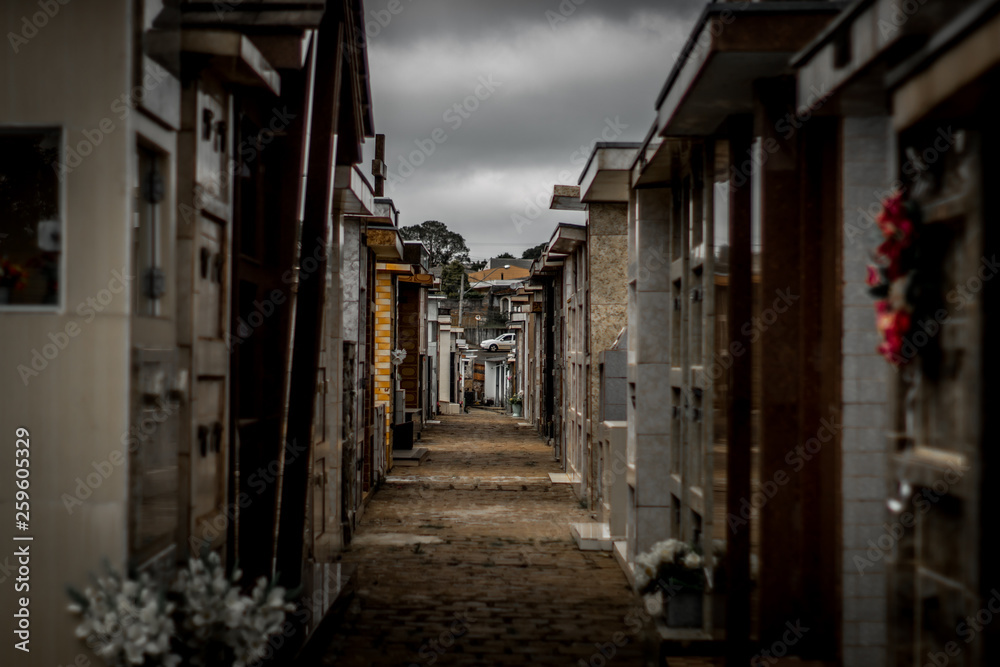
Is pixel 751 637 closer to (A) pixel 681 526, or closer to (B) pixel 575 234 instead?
(A) pixel 681 526

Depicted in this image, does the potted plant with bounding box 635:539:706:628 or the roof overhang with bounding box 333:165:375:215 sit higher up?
the roof overhang with bounding box 333:165:375:215

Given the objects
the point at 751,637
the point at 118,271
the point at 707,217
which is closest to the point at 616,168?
the point at 707,217

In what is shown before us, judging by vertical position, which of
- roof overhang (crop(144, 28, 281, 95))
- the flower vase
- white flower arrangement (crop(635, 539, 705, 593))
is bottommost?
the flower vase

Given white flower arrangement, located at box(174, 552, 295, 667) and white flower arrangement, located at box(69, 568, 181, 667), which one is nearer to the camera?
white flower arrangement, located at box(69, 568, 181, 667)

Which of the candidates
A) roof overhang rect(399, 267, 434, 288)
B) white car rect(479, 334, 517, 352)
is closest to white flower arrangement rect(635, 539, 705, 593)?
roof overhang rect(399, 267, 434, 288)

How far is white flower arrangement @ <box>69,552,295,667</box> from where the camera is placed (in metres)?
4.37

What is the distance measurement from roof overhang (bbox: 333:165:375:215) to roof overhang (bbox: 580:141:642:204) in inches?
127

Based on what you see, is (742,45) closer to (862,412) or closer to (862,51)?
(862,51)

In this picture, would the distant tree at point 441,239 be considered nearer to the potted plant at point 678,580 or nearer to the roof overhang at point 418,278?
the roof overhang at point 418,278

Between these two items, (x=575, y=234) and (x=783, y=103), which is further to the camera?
(x=575, y=234)

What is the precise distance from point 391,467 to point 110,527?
1737 centimetres

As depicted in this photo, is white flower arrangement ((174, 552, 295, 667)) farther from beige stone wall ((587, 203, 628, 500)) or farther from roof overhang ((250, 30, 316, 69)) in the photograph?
beige stone wall ((587, 203, 628, 500))

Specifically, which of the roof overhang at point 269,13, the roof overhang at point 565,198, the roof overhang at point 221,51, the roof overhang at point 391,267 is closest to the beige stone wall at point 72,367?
the roof overhang at point 221,51

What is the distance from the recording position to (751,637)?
23.6ft
